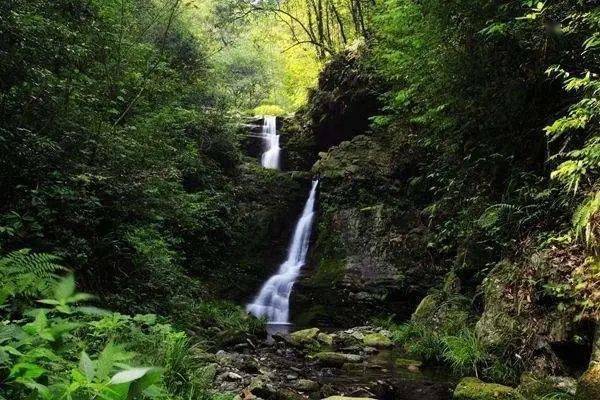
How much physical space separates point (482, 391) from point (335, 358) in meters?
2.51

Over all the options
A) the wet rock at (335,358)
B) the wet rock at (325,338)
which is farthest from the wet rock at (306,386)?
the wet rock at (325,338)

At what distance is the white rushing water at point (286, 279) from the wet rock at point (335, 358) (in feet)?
12.6

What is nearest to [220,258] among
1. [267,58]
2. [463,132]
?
[463,132]

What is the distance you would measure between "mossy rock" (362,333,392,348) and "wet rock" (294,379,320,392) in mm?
2783

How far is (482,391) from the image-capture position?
17.6 feet

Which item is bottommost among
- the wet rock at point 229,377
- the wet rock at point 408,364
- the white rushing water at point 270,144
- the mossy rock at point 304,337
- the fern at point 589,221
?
the wet rock at point 408,364

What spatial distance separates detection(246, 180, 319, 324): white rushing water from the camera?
37.7 feet

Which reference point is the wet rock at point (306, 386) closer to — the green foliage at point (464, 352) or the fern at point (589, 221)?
the green foliage at point (464, 352)

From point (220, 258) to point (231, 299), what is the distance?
64.6 inches

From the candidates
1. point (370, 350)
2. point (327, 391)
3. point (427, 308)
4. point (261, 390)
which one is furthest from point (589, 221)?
point (427, 308)

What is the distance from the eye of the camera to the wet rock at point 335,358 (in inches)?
283

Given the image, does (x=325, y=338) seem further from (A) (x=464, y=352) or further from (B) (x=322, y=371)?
(A) (x=464, y=352)

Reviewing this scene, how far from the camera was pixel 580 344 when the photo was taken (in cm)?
517

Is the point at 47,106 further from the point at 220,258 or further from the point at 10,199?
the point at 220,258
